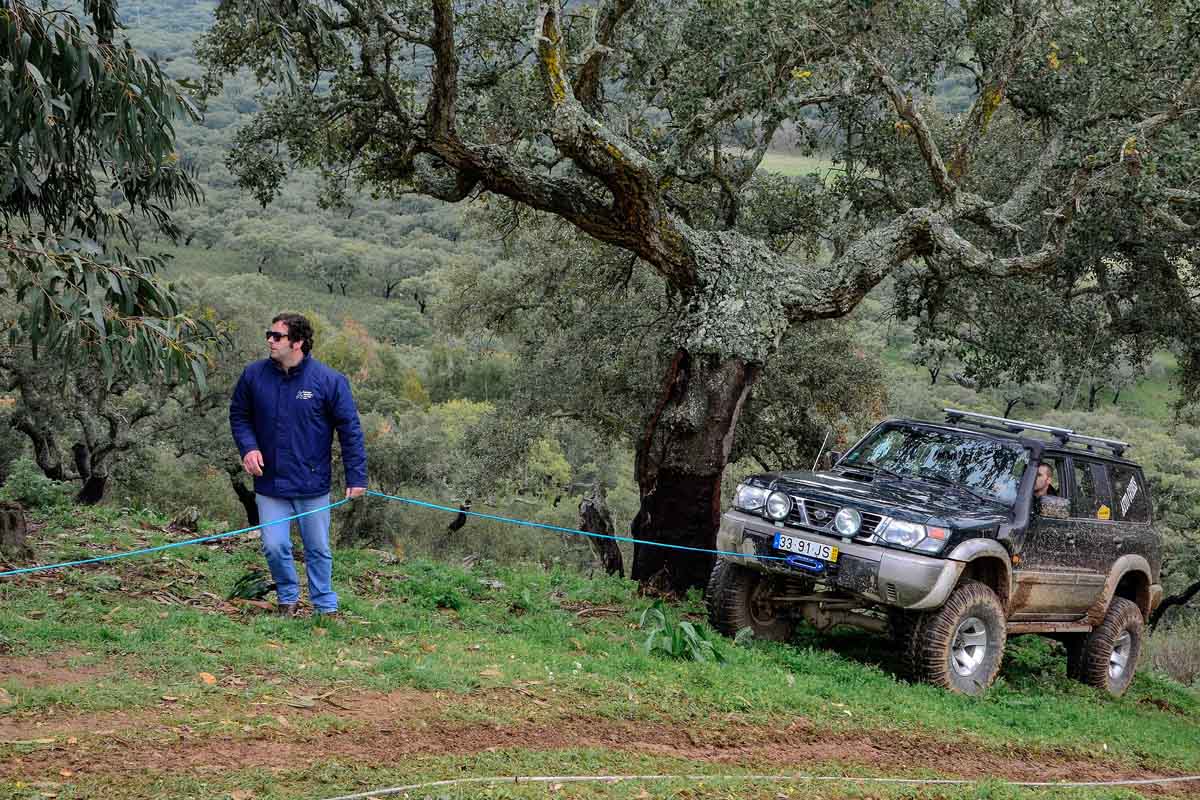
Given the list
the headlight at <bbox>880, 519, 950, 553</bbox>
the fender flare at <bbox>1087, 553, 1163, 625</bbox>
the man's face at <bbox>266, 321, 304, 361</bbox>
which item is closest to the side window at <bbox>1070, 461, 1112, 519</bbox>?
the fender flare at <bbox>1087, 553, 1163, 625</bbox>

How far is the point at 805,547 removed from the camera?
823 centimetres

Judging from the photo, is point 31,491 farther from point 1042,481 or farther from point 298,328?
point 1042,481

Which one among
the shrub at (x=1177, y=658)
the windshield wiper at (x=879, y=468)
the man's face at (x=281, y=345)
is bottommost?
the shrub at (x=1177, y=658)

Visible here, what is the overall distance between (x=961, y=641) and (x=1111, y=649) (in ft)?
8.46

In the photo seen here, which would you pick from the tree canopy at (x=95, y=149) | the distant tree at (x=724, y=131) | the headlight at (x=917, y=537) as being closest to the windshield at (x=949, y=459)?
the headlight at (x=917, y=537)

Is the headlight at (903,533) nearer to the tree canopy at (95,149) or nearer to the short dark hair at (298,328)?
the short dark hair at (298,328)

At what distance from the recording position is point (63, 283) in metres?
5.55

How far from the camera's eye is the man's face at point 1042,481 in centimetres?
906

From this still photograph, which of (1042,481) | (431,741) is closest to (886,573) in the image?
(1042,481)

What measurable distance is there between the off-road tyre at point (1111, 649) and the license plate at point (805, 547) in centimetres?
366

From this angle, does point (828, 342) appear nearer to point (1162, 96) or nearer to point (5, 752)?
point (1162, 96)

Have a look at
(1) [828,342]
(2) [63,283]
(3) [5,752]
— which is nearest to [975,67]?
(1) [828,342]

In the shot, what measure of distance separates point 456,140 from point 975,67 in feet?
23.3

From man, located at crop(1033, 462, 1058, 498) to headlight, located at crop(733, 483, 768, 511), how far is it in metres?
2.33
